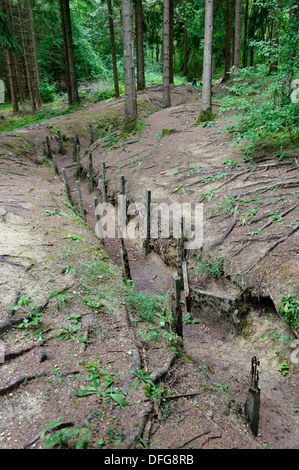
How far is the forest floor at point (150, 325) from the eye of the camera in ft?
10.4

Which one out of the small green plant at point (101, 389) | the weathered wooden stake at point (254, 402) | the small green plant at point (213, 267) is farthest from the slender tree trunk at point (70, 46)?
the weathered wooden stake at point (254, 402)

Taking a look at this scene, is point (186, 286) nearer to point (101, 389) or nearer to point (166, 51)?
point (101, 389)

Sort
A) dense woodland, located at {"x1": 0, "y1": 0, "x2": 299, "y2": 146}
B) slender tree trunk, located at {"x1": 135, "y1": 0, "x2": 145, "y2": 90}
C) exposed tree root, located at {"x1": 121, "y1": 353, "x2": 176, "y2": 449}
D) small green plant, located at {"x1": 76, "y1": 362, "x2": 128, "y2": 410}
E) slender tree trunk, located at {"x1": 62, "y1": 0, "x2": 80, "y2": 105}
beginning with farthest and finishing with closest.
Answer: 1. slender tree trunk, located at {"x1": 62, "y1": 0, "x2": 80, "y2": 105}
2. slender tree trunk, located at {"x1": 135, "y1": 0, "x2": 145, "y2": 90}
3. dense woodland, located at {"x1": 0, "y1": 0, "x2": 299, "y2": 146}
4. small green plant, located at {"x1": 76, "y1": 362, "x2": 128, "y2": 410}
5. exposed tree root, located at {"x1": 121, "y1": 353, "x2": 176, "y2": 449}

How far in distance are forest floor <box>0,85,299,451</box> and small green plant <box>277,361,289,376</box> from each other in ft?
0.14

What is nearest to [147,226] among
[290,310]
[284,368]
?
[290,310]

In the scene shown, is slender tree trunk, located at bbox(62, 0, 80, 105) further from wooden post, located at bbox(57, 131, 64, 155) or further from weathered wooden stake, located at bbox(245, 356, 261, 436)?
weathered wooden stake, located at bbox(245, 356, 261, 436)

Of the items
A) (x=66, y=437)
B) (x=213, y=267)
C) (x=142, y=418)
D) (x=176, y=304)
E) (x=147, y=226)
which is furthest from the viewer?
(x=147, y=226)

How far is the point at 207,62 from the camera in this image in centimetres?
1215

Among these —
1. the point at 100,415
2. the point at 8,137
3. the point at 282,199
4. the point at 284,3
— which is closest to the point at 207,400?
the point at 100,415

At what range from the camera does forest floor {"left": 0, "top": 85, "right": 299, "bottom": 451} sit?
10.4ft

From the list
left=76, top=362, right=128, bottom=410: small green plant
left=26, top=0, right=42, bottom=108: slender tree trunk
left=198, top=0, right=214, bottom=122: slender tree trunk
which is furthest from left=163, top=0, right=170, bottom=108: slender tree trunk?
left=76, top=362, right=128, bottom=410: small green plant

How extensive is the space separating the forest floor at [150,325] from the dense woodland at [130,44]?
3.09m

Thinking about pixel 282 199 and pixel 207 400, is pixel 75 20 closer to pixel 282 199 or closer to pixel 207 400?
pixel 282 199

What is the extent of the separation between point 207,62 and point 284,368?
Answer: 1171 cm
